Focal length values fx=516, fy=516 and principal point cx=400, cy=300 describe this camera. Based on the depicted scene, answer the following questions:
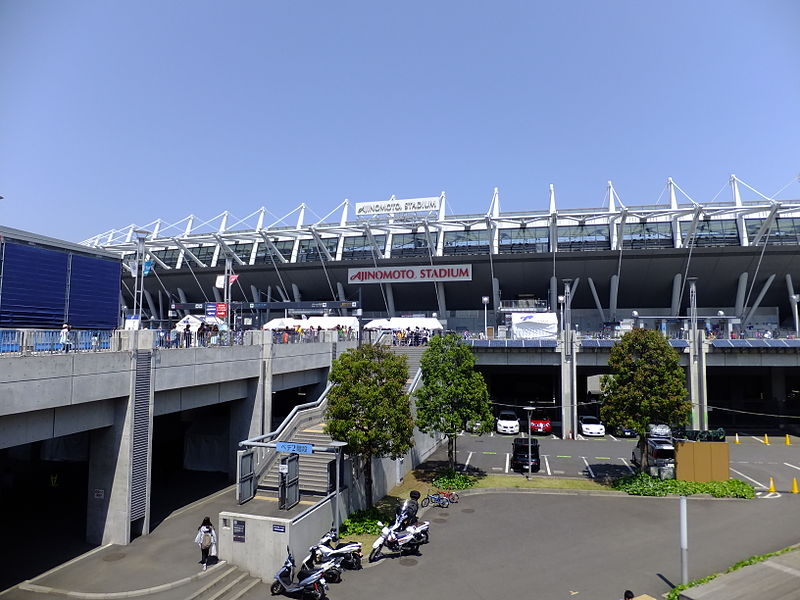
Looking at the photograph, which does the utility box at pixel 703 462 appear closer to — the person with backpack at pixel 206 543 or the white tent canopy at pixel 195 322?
the person with backpack at pixel 206 543

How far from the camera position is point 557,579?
1488 cm

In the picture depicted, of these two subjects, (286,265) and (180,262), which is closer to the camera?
(286,265)

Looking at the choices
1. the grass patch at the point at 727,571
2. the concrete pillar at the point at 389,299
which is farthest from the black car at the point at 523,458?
the concrete pillar at the point at 389,299

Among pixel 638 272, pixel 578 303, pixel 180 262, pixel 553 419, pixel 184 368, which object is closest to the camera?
pixel 184 368

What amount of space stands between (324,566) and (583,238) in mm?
46142

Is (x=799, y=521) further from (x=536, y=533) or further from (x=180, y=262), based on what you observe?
(x=180, y=262)

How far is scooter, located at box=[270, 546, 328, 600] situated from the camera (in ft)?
45.1

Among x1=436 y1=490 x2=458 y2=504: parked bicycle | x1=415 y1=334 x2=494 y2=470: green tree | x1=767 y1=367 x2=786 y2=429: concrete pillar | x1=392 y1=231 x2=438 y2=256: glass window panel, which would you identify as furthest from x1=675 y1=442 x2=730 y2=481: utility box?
x1=392 y1=231 x2=438 y2=256: glass window panel

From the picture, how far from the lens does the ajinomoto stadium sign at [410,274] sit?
54219 millimetres

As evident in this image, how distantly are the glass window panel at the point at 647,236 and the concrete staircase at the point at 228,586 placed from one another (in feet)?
151

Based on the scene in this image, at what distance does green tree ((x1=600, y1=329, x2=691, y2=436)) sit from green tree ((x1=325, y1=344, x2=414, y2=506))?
36.4 feet

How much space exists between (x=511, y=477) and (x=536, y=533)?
7.81 meters

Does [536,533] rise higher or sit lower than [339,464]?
lower

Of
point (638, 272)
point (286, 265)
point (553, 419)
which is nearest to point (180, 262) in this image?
point (286, 265)
